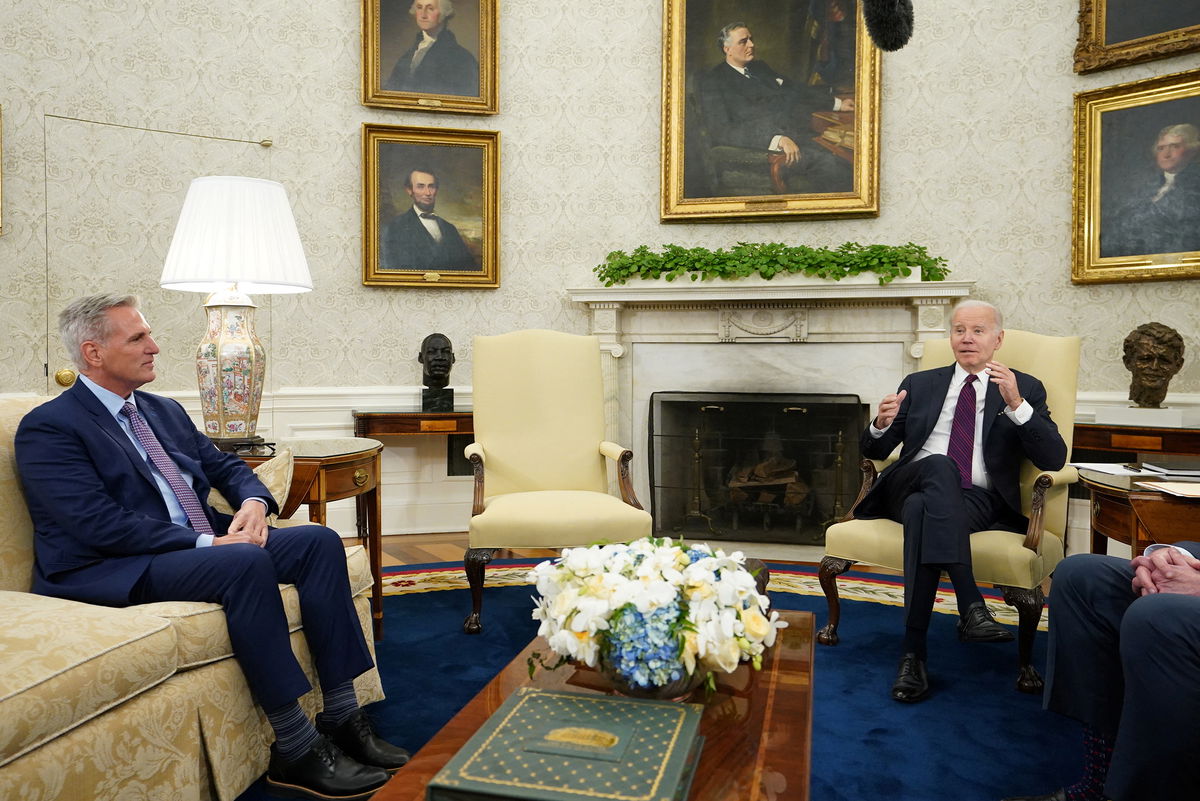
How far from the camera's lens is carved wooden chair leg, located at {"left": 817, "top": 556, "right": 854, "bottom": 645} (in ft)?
10.5

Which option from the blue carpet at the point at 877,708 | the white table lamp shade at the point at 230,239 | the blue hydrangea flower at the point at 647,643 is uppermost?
the white table lamp shade at the point at 230,239

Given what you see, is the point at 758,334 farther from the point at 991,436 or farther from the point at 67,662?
the point at 67,662

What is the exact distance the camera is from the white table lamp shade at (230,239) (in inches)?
119

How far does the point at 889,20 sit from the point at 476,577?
2377mm

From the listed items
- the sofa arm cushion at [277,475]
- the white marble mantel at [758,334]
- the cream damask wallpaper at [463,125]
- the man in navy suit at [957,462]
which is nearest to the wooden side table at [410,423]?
the cream damask wallpaper at [463,125]

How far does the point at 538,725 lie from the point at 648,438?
3.74m

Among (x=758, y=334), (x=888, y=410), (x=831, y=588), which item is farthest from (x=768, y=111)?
(x=831, y=588)

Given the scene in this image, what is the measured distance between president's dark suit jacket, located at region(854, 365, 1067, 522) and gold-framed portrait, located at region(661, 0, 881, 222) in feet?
6.53

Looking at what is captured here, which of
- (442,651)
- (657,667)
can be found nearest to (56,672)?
(657,667)

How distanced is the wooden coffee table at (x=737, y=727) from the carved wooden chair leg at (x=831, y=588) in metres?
1.14

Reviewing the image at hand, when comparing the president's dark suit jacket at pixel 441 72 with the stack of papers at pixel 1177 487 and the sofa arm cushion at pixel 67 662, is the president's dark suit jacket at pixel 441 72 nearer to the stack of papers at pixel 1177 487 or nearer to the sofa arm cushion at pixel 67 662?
the sofa arm cushion at pixel 67 662

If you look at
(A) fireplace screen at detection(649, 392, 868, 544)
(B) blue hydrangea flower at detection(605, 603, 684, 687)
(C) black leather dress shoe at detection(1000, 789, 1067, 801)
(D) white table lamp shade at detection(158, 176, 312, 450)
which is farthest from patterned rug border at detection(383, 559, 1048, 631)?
(B) blue hydrangea flower at detection(605, 603, 684, 687)

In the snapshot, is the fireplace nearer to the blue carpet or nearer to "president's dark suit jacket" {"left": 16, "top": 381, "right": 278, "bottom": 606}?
the blue carpet

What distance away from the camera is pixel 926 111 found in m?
4.89
